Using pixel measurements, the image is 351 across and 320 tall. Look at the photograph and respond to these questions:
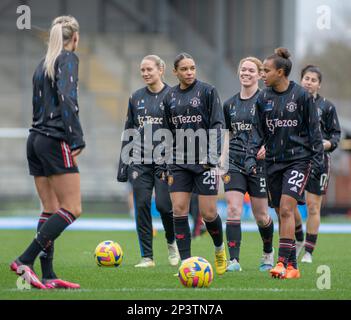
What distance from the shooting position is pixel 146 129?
10.9m

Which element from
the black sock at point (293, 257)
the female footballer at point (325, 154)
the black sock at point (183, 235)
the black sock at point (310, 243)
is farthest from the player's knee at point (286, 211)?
the black sock at point (310, 243)

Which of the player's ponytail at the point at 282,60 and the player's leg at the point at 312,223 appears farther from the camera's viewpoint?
the player's leg at the point at 312,223

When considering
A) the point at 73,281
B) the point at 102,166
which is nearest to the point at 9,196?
the point at 102,166

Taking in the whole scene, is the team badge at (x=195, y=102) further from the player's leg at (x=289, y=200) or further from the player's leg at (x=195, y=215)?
the player's leg at (x=195, y=215)

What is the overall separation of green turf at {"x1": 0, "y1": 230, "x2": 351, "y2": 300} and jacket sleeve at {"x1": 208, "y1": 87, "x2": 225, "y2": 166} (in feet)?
4.03

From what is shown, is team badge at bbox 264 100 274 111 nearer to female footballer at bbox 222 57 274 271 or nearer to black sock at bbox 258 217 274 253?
female footballer at bbox 222 57 274 271

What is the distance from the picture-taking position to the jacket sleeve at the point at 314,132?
29.7 ft

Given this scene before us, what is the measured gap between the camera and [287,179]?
9086 millimetres

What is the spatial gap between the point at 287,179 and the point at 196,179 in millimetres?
1011

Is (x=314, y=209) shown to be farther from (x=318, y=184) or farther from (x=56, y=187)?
(x=56, y=187)

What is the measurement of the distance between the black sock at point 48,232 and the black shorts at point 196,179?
6.14ft

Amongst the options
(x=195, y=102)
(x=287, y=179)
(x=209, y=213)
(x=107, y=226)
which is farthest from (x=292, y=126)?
(x=107, y=226)

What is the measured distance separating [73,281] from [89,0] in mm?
28438
